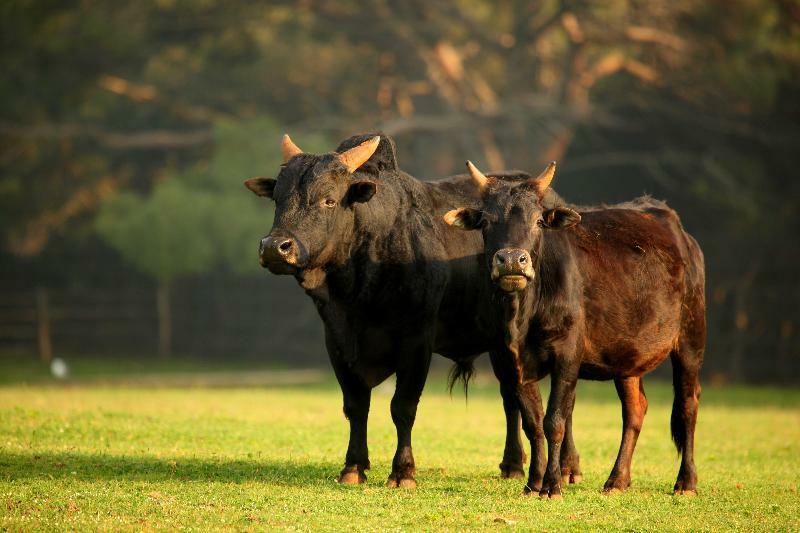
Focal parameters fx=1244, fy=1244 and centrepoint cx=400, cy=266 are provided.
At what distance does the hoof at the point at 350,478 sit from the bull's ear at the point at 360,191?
2.30 metres

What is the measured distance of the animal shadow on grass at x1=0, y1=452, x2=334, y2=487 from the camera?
10.6 meters

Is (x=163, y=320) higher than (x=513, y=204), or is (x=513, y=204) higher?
(x=513, y=204)

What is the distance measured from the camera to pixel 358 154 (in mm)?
10680

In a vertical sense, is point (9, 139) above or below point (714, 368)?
above

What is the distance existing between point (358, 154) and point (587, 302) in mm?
2327

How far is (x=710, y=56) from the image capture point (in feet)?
110

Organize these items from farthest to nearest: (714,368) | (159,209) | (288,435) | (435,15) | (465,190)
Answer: (435,15) < (159,209) < (714,368) < (288,435) < (465,190)

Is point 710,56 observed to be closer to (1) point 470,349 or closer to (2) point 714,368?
(2) point 714,368

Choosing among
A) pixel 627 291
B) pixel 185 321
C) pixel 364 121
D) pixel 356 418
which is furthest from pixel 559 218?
pixel 185 321

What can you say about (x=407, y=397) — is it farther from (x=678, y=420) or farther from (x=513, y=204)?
(x=678, y=420)

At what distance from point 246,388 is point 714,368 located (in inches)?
484

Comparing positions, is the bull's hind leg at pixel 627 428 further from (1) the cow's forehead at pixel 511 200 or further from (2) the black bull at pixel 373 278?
(1) the cow's forehead at pixel 511 200

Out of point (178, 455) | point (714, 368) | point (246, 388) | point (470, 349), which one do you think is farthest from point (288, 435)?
point (714, 368)

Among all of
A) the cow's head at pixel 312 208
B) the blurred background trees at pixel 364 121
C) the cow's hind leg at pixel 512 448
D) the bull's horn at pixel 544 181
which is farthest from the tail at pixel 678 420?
the blurred background trees at pixel 364 121
